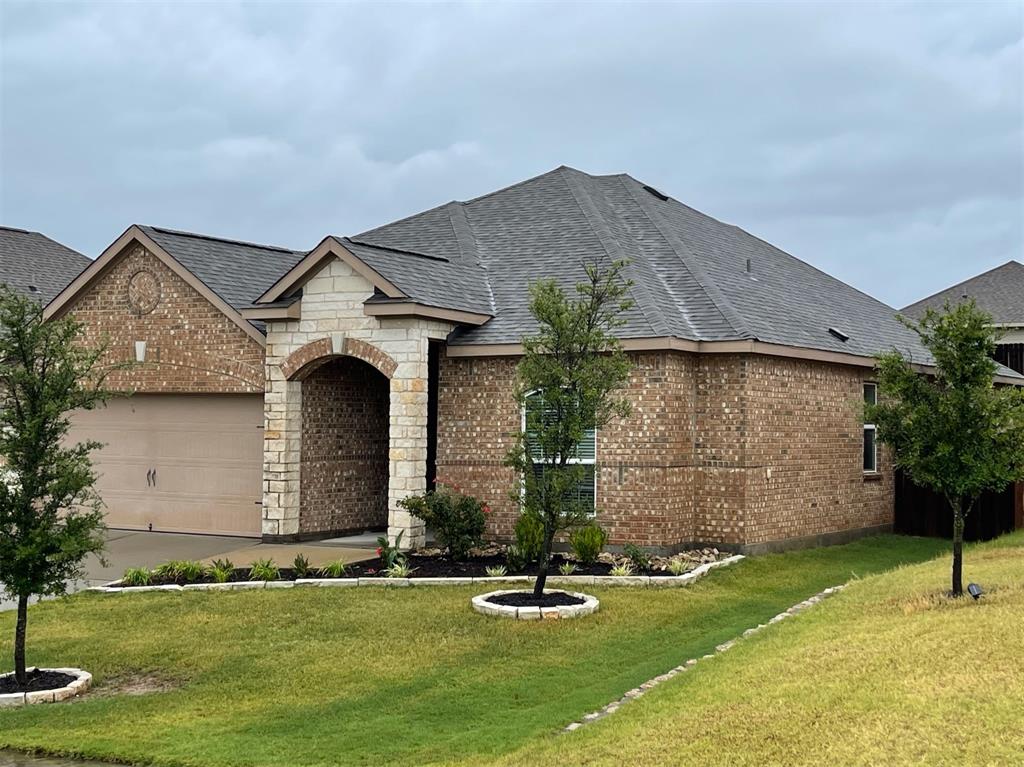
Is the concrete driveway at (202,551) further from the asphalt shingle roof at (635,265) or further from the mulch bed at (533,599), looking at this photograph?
the mulch bed at (533,599)

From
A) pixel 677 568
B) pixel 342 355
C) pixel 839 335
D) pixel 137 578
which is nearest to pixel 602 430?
pixel 677 568

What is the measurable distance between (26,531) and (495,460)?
8968 millimetres

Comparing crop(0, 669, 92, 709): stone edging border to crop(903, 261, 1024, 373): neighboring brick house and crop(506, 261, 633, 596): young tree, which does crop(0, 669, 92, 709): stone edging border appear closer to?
crop(506, 261, 633, 596): young tree

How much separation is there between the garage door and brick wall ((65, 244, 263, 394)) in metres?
0.41

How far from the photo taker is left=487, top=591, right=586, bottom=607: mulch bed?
13.3 meters

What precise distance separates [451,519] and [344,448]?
3959 mm

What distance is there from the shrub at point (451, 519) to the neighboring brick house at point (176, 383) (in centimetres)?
444

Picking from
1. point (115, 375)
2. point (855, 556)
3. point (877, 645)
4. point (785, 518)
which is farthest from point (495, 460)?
point (877, 645)

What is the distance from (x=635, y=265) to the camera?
20109 mm

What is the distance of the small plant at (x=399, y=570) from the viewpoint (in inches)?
609

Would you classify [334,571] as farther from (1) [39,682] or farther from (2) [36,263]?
(2) [36,263]

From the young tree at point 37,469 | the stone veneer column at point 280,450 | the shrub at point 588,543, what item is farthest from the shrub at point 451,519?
the young tree at point 37,469

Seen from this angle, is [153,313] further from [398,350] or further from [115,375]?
[398,350]

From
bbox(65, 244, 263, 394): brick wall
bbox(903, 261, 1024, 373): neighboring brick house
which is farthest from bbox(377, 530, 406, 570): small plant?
bbox(903, 261, 1024, 373): neighboring brick house
